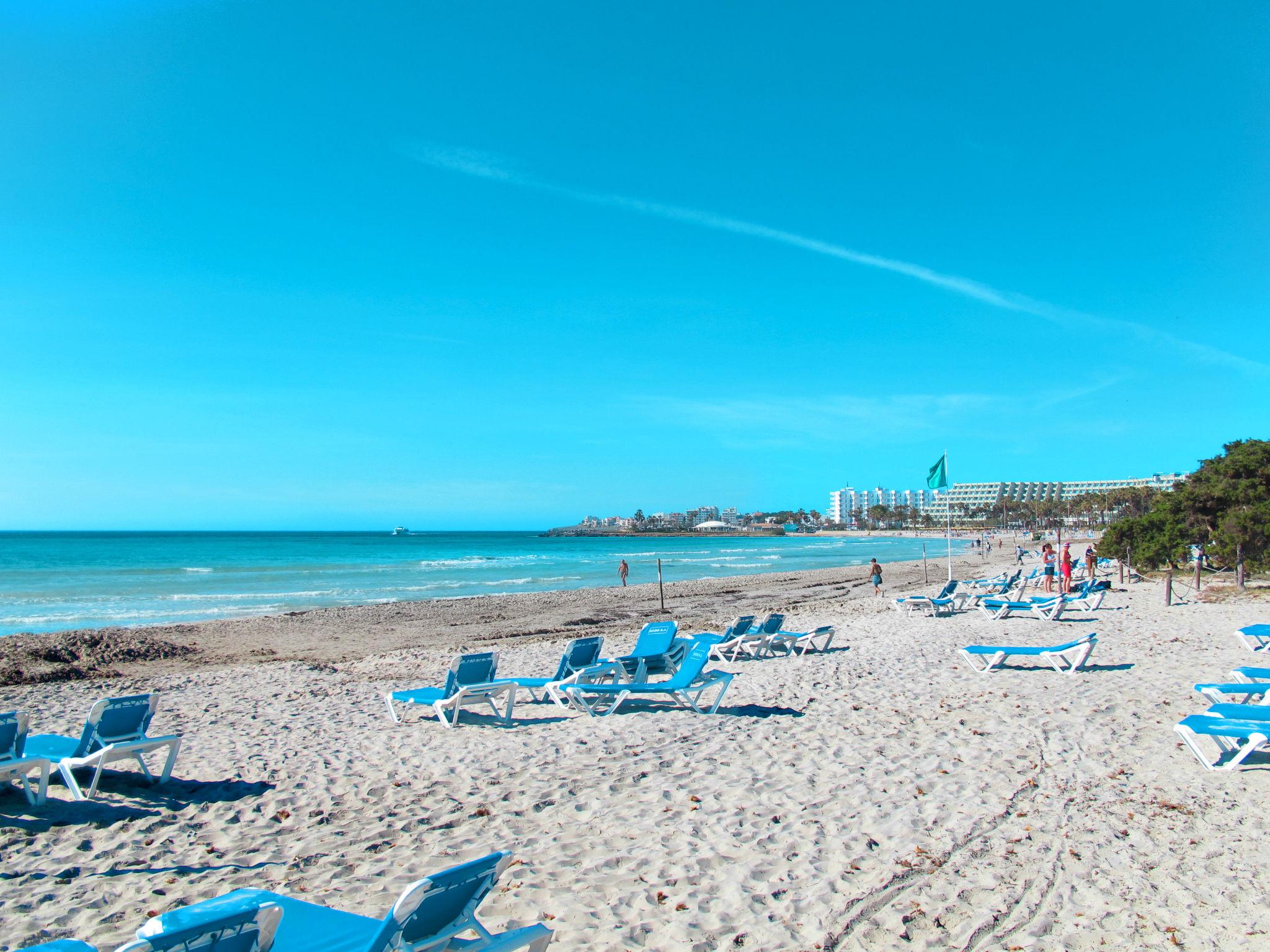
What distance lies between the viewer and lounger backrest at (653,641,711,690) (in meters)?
8.03

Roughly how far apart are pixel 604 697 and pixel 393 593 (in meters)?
25.4

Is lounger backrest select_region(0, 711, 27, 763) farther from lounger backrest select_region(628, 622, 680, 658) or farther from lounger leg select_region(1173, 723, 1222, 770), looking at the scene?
lounger leg select_region(1173, 723, 1222, 770)

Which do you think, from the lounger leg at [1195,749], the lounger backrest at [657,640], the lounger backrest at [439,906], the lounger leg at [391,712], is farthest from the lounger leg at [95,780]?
the lounger leg at [1195,749]

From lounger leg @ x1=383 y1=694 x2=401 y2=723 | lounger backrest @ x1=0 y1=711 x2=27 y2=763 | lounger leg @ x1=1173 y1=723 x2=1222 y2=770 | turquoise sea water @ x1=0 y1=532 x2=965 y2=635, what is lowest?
turquoise sea water @ x1=0 y1=532 x2=965 y2=635

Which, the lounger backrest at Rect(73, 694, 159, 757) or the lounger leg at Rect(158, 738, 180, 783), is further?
the lounger leg at Rect(158, 738, 180, 783)

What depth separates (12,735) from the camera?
5543 millimetres

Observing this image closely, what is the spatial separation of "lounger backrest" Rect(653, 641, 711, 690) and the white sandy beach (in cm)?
29

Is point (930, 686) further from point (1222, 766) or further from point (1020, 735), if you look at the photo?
point (1222, 766)

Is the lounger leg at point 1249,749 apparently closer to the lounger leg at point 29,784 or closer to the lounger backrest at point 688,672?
the lounger backrest at point 688,672

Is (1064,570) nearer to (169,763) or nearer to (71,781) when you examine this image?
(169,763)

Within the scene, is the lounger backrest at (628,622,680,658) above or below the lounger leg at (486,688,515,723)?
above

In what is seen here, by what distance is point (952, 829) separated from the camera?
4785 millimetres

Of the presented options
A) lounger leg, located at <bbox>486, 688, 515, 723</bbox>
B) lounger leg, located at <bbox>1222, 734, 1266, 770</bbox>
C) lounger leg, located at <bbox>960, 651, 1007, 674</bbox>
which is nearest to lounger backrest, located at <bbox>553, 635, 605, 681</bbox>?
lounger leg, located at <bbox>486, 688, 515, 723</bbox>

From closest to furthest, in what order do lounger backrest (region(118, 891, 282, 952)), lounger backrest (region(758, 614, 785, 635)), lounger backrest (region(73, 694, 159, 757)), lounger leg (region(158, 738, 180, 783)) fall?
1. lounger backrest (region(118, 891, 282, 952))
2. lounger backrest (region(73, 694, 159, 757))
3. lounger leg (region(158, 738, 180, 783))
4. lounger backrest (region(758, 614, 785, 635))
